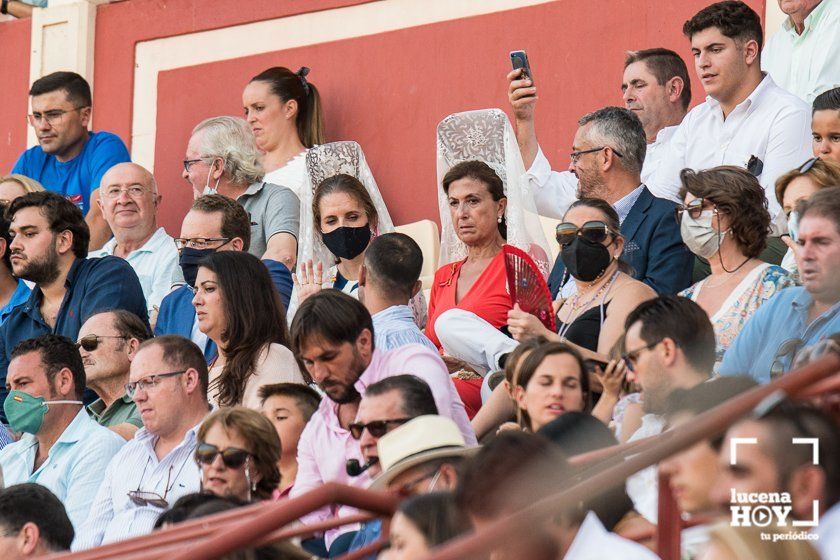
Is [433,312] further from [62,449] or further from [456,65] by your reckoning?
[456,65]

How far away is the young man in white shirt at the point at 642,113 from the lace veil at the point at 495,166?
0.39 feet

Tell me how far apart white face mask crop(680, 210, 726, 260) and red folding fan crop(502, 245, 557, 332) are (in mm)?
737

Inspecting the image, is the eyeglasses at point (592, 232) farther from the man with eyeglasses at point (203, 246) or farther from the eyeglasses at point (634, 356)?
the man with eyeglasses at point (203, 246)

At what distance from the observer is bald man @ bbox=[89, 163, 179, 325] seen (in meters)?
10.3

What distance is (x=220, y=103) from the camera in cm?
1270

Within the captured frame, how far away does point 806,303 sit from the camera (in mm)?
6199

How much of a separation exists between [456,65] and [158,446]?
480cm

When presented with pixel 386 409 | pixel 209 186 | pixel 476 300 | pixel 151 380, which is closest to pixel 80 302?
pixel 209 186

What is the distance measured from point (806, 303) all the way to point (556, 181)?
3.36 metres

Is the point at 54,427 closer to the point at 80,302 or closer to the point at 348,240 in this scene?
the point at 80,302

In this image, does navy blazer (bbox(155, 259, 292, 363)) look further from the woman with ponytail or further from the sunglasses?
the sunglasses

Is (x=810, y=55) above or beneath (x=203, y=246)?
above

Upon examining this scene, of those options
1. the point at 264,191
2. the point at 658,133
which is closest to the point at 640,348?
the point at 658,133

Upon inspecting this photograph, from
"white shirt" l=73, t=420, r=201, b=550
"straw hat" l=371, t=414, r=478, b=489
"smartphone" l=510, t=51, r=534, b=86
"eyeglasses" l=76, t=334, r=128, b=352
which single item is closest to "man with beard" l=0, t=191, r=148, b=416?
"eyeglasses" l=76, t=334, r=128, b=352
